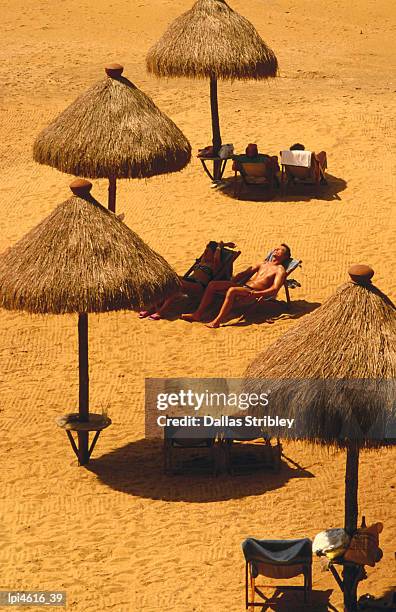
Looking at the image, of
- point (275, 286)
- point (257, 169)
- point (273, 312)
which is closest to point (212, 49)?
point (257, 169)

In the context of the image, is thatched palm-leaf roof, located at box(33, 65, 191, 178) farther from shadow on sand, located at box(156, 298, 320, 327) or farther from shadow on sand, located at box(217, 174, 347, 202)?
shadow on sand, located at box(217, 174, 347, 202)

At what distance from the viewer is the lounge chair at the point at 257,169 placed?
70.1ft

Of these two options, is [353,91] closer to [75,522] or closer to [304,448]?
[304,448]

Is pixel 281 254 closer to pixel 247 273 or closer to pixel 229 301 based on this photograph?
pixel 247 273

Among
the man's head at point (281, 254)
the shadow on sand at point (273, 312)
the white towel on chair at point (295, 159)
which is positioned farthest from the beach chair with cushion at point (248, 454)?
the white towel on chair at point (295, 159)

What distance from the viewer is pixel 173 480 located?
1420cm

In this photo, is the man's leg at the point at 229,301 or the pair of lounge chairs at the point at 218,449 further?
the man's leg at the point at 229,301

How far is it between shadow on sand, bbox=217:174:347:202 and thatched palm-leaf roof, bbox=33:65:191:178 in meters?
3.00

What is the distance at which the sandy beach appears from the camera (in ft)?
41.5

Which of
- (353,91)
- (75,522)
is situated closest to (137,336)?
(75,522)

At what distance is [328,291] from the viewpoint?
731 inches

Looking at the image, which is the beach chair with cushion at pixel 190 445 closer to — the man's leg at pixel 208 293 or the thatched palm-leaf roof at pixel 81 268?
the thatched palm-leaf roof at pixel 81 268

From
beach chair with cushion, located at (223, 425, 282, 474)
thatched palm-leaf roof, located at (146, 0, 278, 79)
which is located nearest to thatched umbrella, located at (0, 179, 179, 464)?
beach chair with cushion, located at (223, 425, 282, 474)

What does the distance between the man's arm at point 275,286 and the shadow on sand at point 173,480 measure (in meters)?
3.45
